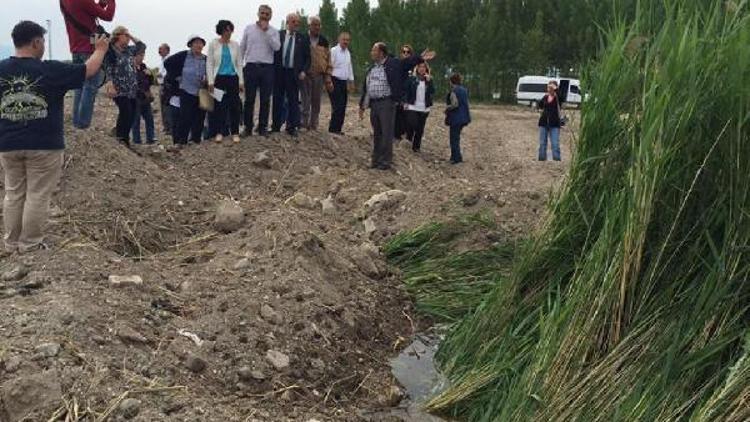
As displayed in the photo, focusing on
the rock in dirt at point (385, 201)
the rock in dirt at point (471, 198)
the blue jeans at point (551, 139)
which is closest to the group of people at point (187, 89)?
the blue jeans at point (551, 139)

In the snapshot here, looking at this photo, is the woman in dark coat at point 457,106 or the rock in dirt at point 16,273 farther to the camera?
the woman in dark coat at point 457,106

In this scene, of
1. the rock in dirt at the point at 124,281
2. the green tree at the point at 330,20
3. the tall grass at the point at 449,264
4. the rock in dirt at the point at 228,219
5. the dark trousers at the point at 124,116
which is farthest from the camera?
the green tree at the point at 330,20

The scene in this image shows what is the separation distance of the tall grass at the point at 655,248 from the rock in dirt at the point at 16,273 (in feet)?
8.98

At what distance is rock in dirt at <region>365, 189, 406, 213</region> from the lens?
310 inches

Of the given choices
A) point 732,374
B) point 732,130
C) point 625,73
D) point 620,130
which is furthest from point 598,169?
point 732,374

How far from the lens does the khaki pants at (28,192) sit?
17.1ft

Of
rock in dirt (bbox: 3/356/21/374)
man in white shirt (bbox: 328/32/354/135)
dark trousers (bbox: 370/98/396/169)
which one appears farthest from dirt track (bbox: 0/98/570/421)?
man in white shirt (bbox: 328/32/354/135)

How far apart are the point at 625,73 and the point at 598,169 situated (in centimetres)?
54

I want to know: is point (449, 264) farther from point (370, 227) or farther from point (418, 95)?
point (418, 95)

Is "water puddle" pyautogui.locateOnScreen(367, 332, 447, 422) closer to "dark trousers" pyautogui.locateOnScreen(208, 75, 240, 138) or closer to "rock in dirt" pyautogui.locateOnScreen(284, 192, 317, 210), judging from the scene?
"rock in dirt" pyautogui.locateOnScreen(284, 192, 317, 210)

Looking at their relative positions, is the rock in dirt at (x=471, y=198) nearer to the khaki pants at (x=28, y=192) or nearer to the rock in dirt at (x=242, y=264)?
the rock in dirt at (x=242, y=264)

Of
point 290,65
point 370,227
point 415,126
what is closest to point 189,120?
point 290,65

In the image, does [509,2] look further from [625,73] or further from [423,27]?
[625,73]

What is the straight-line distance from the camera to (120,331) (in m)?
4.17
